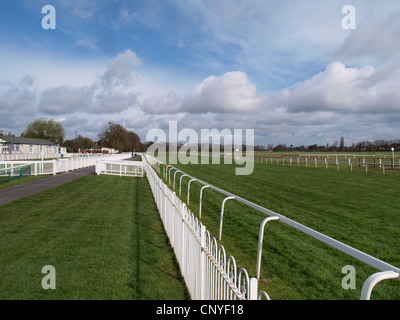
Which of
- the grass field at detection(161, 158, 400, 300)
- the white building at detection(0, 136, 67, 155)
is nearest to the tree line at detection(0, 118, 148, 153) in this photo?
the white building at detection(0, 136, 67, 155)

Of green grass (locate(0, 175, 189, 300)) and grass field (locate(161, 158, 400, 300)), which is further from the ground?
green grass (locate(0, 175, 189, 300))

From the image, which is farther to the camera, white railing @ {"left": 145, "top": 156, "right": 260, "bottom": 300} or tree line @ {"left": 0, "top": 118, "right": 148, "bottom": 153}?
tree line @ {"left": 0, "top": 118, "right": 148, "bottom": 153}

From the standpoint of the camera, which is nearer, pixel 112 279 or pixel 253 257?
pixel 112 279

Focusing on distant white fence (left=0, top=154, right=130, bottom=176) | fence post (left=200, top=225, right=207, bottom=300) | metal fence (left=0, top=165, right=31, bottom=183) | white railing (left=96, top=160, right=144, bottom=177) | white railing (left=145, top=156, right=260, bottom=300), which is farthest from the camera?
white railing (left=96, top=160, right=144, bottom=177)

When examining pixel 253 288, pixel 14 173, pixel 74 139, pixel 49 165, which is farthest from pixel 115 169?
pixel 74 139

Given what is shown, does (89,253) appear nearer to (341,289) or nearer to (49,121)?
(341,289)

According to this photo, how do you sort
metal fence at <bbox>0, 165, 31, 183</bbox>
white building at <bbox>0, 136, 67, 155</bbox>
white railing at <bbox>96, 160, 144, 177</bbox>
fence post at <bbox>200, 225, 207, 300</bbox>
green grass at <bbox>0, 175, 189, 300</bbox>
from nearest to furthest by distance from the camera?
fence post at <bbox>200, 225, 207, 300</bbox>
green grass at <bbox>0, 175, 189, 300</bbox>
metal fence at <bbox>0, 165, 31, 183</bbox>
white railing at <bbox>96, 160, 144, 177</bbox>
white building at <bbox>0, 136, 67, 155</bbox>

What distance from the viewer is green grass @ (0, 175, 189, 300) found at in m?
3.99

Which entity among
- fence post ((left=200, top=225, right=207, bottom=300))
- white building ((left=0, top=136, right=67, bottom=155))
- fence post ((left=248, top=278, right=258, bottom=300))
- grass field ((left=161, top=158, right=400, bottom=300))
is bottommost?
grass field ((left=161, top=158, right=400, bottom=300))

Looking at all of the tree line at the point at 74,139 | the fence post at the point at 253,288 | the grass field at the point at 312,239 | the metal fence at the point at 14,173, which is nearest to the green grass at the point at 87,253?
the grass field at the point at 312,239

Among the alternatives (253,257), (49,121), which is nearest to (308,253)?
(253,257)

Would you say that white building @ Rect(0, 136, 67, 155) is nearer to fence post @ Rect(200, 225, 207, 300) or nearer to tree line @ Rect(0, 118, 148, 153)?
tree line @ Rect(0, 118, 148, 153)
